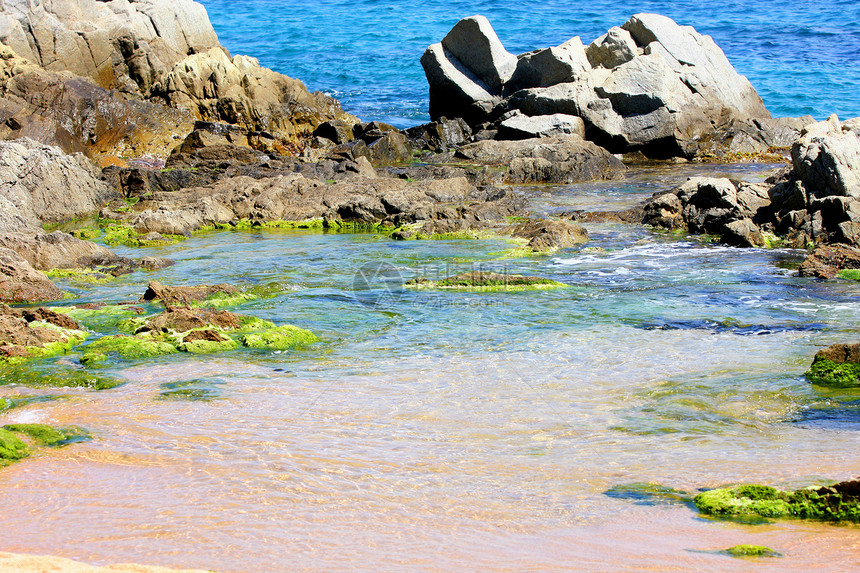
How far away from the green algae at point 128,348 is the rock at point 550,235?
22.6ft

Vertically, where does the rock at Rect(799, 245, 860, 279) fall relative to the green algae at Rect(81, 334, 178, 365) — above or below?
below

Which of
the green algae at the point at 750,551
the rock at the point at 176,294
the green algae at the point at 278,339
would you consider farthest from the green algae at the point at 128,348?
the green algae at the point at 750,551

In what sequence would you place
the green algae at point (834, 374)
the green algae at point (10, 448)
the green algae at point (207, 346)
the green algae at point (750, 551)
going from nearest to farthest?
the green algae at point (750, 551) → the green algae at point (10, 448) → the green algae at point (834, 374) → the green algae at point (207, 346)

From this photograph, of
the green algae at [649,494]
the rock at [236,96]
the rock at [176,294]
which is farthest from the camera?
the rock at [236,96]

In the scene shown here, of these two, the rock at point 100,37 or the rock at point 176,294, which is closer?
the rock at point 176,294

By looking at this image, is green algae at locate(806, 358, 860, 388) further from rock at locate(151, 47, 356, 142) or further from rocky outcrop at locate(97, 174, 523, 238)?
rock at locate(151, 47, 356, 142)

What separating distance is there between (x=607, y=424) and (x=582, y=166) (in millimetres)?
16404

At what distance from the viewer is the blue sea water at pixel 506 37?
1308 inches

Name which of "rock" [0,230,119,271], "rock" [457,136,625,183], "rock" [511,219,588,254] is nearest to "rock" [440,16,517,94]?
"rock" [457,136,625,183]

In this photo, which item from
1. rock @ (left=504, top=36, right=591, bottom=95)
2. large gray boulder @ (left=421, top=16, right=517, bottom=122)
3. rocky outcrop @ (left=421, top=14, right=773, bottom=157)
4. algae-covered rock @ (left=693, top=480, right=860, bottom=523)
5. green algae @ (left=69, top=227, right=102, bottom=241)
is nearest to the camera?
algae-covered rock @ (left=693, top=480, right=860, bottom=523)

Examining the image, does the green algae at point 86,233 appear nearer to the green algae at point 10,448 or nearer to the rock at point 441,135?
the green algae at point 10,448

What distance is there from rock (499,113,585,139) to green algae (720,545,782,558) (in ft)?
68.9

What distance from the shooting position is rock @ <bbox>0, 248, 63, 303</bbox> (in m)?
9.17

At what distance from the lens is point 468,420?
5.42m
